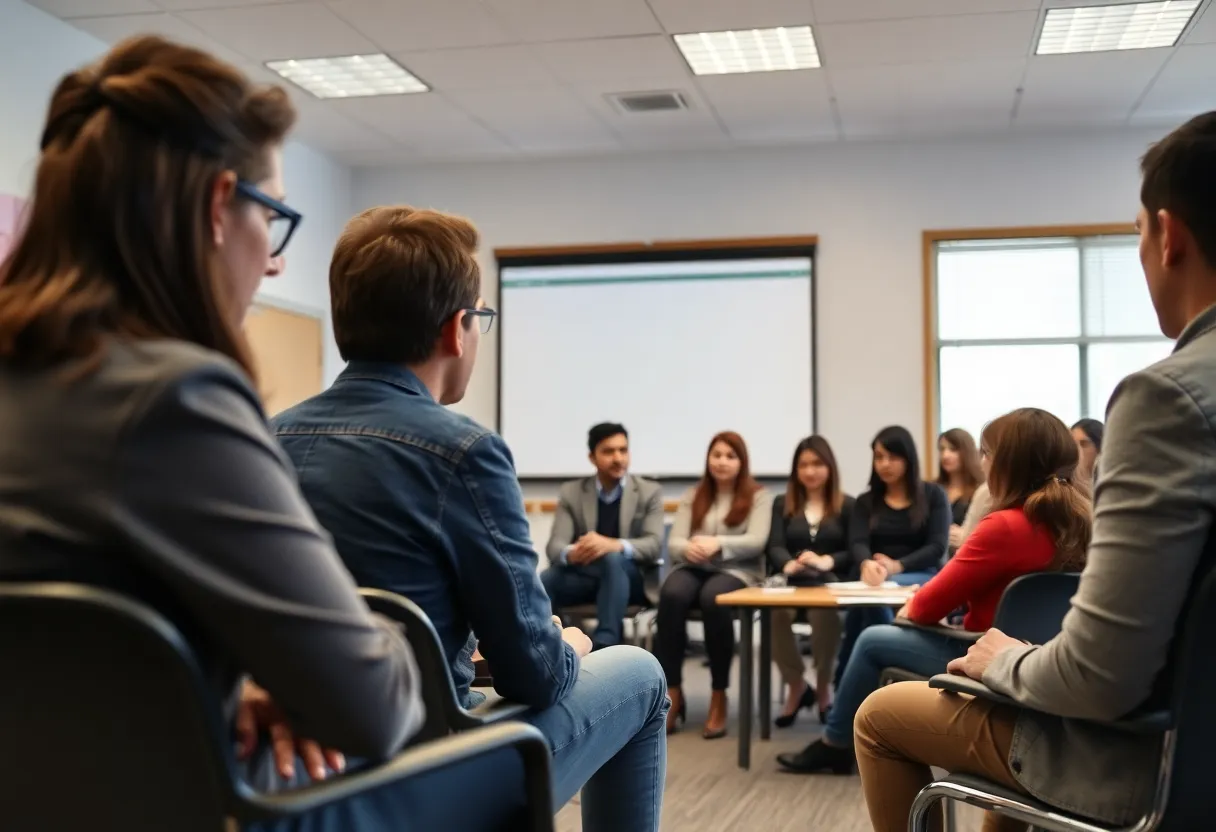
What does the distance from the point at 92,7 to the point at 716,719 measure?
13.1 ft

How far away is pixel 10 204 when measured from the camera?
4855mm

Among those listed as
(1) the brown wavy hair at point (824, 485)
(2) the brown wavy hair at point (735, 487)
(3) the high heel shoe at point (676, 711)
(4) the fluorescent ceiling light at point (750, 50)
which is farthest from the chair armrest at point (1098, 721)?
(4) the fluorescent ceiling light at point (750, 50)

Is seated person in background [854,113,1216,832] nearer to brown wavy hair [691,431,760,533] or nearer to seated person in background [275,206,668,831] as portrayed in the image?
seated person in background [275,206,668,831]

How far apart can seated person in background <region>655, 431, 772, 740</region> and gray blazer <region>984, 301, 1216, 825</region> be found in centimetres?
317

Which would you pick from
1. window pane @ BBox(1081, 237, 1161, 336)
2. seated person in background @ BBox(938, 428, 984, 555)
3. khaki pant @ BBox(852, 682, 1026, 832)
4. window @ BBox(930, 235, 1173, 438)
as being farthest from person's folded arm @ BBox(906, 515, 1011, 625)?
window pane @ BBox(1081, 237, 1161, 336)

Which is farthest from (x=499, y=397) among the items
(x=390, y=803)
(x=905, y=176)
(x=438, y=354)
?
(x=390, y=803)

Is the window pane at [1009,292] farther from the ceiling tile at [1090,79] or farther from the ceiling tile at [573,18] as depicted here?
the ceiling tile at [573,18]

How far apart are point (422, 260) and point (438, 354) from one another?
137mm

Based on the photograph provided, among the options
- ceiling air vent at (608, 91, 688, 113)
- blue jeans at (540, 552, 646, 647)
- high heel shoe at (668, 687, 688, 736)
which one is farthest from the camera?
ceiling air vent at (608, 91, 688, 113)

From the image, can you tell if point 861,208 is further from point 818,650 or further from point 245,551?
point 245,551

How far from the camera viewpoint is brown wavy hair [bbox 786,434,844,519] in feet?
17.0

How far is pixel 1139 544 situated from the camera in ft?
4.20

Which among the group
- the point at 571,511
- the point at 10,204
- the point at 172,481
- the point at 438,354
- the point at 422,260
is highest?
the point at 10,204

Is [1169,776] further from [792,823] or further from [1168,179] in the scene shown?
[792,823]
